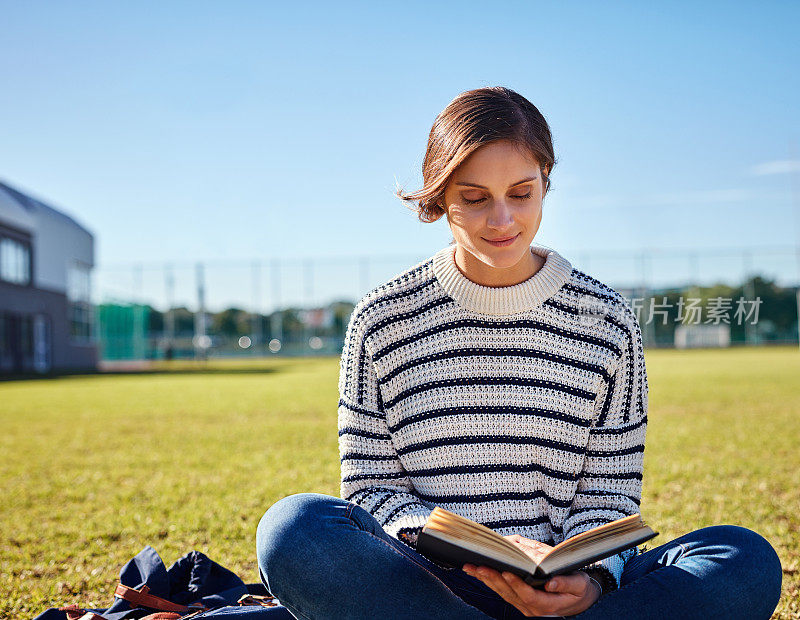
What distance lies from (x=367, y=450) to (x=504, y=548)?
1.79 feet

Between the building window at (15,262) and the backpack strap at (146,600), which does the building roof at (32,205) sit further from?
the backpack strap at (146,600)

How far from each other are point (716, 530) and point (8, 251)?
26.2 m

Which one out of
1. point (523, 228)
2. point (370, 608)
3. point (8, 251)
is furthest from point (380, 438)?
point (8, 251)

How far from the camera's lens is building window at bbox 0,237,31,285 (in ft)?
77.9

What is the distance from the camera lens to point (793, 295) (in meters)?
28.6

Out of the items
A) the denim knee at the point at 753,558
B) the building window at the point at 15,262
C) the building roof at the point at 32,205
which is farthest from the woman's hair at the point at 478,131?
the building roof at the point at 32,205

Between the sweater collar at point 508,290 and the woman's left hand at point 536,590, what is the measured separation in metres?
0.61

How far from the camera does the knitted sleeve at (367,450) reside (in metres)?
1.63

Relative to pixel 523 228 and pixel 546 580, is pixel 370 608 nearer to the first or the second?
pixel 546 580

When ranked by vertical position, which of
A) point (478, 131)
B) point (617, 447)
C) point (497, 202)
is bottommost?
point (617, 447)

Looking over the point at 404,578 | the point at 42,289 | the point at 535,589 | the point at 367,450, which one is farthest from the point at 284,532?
the point at 42,289

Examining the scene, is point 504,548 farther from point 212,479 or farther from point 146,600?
point 212,479

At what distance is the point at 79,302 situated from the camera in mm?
29094

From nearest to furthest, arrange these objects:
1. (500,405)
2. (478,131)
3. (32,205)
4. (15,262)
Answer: (478,131) < (500,405) < (15,262) < (32,205)
